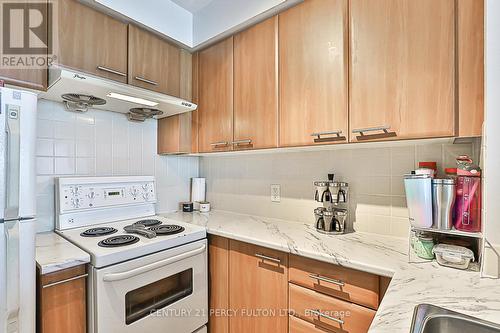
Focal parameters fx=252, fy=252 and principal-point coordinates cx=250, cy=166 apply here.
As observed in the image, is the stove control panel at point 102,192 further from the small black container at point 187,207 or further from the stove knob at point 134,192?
the small black container at point 187,207

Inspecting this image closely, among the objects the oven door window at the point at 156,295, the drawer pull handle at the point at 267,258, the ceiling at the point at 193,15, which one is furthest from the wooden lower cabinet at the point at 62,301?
the ceiling at the point at 193,15

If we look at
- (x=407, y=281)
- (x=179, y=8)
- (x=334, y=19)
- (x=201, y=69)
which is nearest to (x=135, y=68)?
(x=201, y=69)

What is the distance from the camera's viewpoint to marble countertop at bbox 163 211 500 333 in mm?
701

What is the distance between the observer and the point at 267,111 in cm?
153

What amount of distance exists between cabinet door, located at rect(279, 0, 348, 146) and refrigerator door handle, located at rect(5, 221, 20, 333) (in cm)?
123

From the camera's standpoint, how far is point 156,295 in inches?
54.2

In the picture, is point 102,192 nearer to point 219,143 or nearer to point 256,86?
point 219,143

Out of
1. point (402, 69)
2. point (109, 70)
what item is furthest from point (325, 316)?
point (109, 70)

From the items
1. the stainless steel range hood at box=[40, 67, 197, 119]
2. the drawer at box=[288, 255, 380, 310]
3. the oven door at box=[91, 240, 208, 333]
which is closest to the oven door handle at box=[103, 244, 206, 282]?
the oven door at box=[91, 240, 208, 333]

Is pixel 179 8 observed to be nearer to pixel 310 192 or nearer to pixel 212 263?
pixel 310 192

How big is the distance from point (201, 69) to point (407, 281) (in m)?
1.79

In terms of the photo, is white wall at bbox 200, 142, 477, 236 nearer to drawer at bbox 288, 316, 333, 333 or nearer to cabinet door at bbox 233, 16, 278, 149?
cabinet door at bbox 233, 16, 278, 149

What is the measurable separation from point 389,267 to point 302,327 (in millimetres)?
535

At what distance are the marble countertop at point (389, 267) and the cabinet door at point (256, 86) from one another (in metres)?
0.54
